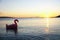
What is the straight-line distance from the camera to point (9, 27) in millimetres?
16172

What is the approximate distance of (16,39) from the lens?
9.92 m

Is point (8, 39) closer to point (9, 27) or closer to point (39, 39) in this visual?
point (39, 39)

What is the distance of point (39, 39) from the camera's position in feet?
31.8

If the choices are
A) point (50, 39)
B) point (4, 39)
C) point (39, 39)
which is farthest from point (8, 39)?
point (50, 39)

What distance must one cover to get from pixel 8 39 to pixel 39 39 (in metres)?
2.00

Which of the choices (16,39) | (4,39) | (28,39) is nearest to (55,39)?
(28,39)

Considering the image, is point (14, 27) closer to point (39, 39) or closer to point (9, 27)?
point (9, 27)

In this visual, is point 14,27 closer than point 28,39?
No

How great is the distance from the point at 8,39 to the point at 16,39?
522 mm

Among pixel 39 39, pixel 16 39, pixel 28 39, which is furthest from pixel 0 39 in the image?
pixel 39 39

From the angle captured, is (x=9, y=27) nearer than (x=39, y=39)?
No

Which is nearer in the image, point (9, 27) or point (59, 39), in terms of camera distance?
point (59, 39)

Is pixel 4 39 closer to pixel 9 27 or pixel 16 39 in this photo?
pixel 16 39

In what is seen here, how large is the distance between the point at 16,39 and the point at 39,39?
1.51m
